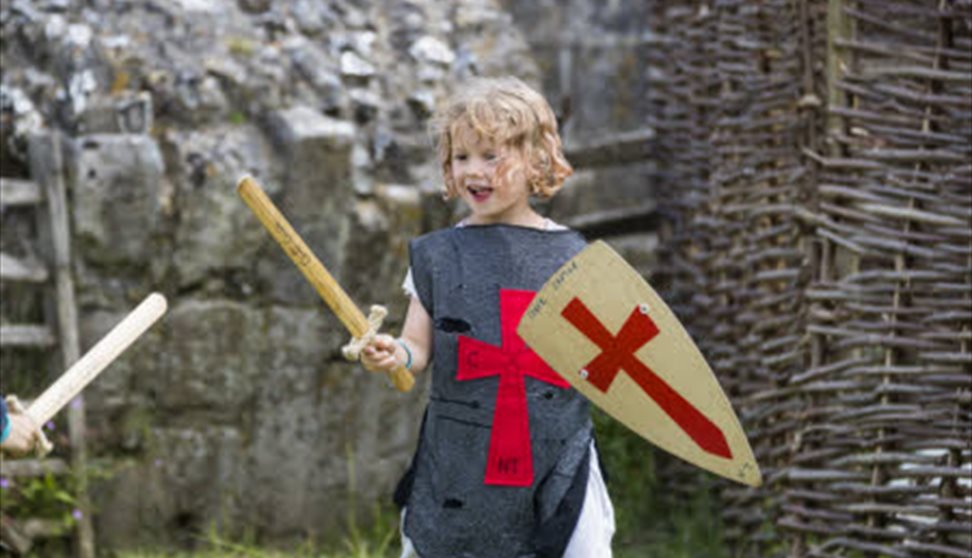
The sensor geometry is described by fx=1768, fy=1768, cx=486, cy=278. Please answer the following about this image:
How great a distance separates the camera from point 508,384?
120 inches

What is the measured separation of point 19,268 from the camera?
191 inches

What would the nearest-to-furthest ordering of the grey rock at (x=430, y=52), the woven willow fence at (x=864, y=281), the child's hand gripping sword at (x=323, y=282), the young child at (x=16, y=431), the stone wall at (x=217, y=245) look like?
1. the young child at (x=16, y=431)
2. the child's hand gripping sword at (x=323, y=282)
3. the woven willow fence at (x=864, y=281)
4. the stone wall at (x=217, y=245)
5. the grey rock at (x=430, y=52)

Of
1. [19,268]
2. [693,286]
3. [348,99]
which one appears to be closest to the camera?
[19,268]

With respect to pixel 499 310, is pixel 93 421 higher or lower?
lower

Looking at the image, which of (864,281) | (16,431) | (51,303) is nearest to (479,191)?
(16,431)

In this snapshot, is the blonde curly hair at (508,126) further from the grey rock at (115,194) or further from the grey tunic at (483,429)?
the grey rock at (115,194)

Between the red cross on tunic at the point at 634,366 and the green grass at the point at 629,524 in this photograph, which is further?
the green grass at the point at 629,524

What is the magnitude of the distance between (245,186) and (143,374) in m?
2.25

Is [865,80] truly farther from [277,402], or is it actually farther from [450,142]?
[277,402]

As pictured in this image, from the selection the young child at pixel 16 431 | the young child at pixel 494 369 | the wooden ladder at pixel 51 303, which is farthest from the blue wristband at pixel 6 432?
the wooden ladder at pixel 51 303

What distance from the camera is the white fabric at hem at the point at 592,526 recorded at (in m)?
3.11

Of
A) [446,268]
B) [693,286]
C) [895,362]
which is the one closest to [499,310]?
[446,268]

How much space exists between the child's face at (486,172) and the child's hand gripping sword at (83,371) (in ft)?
1.84

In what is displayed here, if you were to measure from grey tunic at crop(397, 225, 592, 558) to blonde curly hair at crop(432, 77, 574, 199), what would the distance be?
4.2 inches
